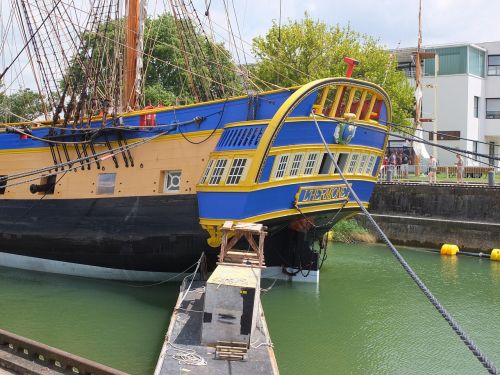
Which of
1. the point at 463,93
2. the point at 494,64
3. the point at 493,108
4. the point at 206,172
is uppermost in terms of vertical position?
the point at 494,64

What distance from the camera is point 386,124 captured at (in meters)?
14.1

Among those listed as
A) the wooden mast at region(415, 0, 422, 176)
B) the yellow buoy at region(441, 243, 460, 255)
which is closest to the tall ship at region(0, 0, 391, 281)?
the yellow buoy at region(441, 243, 460, 255)

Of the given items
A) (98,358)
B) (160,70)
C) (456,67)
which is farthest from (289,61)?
(98,358)

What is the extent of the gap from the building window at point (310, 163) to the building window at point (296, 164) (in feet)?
0.69

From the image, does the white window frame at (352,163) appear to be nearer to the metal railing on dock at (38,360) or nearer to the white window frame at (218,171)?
the white window frame at (218,171)

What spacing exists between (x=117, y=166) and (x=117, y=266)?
7.87 ft

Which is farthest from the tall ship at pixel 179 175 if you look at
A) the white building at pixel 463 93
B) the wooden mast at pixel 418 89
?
the white building at pixel 463 93

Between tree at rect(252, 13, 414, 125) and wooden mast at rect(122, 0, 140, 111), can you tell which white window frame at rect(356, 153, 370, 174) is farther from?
tree at rect(252, 13, 414, 125)

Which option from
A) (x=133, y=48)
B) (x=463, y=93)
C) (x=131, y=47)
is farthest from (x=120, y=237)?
(x=463, y=93)

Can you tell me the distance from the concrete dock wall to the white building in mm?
13510

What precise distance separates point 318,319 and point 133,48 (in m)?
8.80

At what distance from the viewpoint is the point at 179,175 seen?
43.8 feet

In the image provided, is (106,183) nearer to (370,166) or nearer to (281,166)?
(281,166)

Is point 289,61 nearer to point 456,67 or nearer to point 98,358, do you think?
point 456,67
